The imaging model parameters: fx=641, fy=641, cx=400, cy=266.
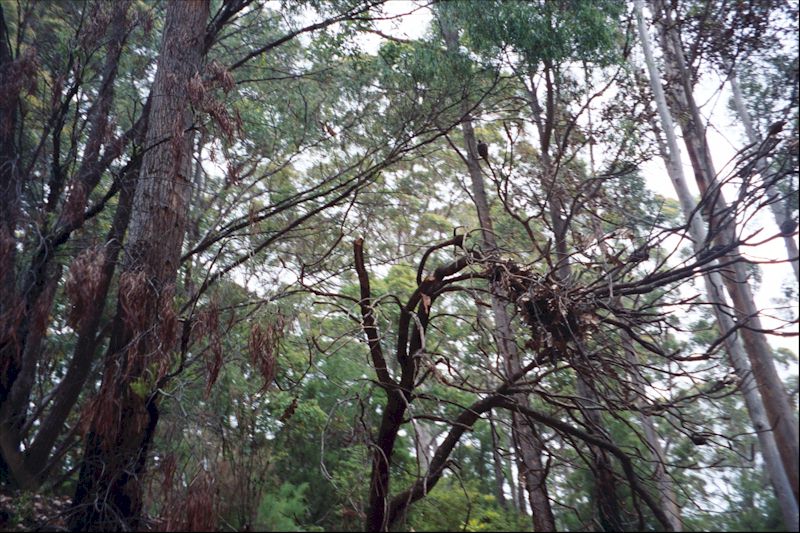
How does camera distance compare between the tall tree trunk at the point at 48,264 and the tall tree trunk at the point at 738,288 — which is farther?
the tall tree trunk at the point at 738,288

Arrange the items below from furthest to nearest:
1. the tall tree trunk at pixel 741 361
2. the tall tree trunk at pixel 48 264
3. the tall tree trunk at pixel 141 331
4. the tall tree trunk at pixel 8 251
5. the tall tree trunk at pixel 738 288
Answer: the tall tree trunk at pixel 738 288
the tall tree trunk at pixel 741 361
the tall tree trunk at pixel 48 264
the tall tree trunk at pixel 8 251
the tall tree trunk at pixel 141 331

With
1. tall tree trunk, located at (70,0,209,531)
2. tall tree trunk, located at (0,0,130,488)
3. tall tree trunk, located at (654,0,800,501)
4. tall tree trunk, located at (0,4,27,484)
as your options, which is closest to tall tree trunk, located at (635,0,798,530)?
tall tree trunk, located at (654,0,800,501)

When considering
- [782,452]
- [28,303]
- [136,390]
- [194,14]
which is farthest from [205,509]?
[782,452]

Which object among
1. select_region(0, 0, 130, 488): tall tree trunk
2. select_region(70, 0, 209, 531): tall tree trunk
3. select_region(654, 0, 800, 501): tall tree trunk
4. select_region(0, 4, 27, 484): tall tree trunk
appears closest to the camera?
select_region(70, 0, 209, 531): tall tree trunk

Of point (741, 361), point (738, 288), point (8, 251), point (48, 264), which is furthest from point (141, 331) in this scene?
point (738, 288)

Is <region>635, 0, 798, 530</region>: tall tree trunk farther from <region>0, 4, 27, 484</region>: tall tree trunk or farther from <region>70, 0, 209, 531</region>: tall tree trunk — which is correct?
<region>0, 4, 27, 484</region>: tall tree trunk

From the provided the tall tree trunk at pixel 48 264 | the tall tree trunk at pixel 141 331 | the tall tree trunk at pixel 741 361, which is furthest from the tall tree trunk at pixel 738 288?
the tall tree trunk at pixel 48 264

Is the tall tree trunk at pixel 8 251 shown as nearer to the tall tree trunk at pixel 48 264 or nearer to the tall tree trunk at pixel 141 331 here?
the tall tree trunk at pixel 48 264

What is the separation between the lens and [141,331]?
457cm

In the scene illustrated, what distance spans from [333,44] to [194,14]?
1.90 meters

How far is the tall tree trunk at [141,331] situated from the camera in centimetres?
443

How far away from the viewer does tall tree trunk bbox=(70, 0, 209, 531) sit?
4.43m

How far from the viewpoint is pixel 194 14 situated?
6.41 m

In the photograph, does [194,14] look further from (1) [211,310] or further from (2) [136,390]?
(2) [136,390]
